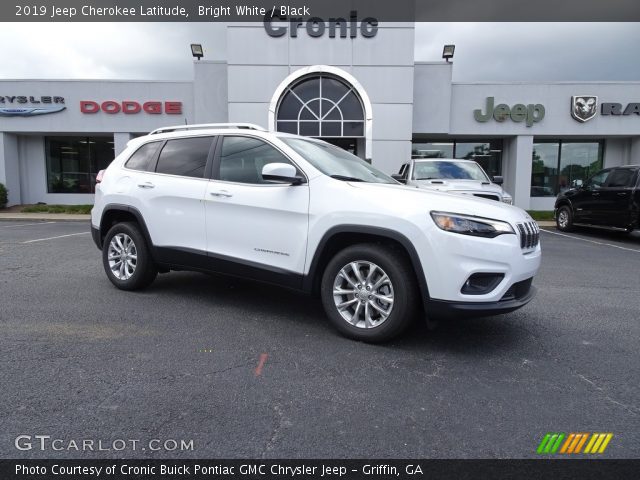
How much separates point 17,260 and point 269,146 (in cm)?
559

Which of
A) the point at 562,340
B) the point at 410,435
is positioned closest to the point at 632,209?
the point at 562,340

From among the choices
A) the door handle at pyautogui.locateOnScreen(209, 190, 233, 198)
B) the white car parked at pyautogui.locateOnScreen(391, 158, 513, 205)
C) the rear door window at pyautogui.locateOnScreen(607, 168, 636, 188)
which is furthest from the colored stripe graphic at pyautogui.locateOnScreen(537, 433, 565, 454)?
the rear door window at pyautogui.locateOnScreen(607, 168, 636, 188)

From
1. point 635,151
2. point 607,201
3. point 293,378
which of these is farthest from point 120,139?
point 635,151

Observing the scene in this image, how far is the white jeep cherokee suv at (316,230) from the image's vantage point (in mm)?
3477

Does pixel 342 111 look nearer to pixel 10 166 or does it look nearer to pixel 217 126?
pixel 217 126

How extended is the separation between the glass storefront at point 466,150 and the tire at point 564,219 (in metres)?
7.15

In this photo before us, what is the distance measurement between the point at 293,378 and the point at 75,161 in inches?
847

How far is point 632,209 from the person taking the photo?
10.7 metres

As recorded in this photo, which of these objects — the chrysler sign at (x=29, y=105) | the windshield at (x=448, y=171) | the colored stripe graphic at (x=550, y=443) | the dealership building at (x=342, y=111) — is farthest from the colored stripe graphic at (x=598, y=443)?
the chrysler sign at (x=29, y=105)

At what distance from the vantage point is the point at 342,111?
17.2 m

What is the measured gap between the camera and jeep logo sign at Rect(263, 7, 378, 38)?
55.8 ft

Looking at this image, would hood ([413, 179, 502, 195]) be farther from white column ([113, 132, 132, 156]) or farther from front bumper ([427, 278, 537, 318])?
white column ([113, 132, 132, 156])

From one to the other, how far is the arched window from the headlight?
14227 millimetres

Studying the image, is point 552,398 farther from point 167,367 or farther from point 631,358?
point 167,367
